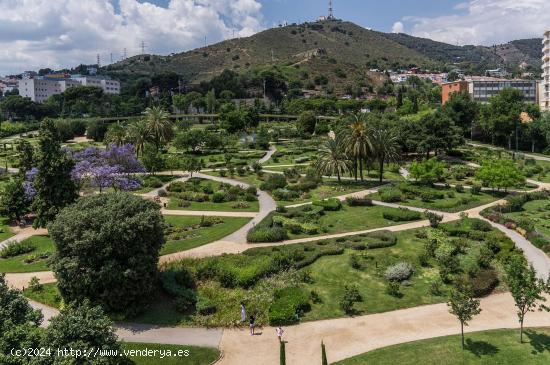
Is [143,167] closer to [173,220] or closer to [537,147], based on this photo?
[173,220]

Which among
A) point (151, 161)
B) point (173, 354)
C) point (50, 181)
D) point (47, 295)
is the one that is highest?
point (151, 161)

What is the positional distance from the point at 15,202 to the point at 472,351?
142 feet

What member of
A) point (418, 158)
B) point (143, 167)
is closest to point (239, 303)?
point (143, 167)

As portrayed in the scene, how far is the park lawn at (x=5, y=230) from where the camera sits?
4169cm

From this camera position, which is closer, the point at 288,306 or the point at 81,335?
the point at 81,335

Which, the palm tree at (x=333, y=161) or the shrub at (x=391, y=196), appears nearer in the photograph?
the shrub at (x=391, y=196)

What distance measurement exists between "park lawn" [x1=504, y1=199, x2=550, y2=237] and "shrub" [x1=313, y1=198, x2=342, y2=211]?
17079 millimetres

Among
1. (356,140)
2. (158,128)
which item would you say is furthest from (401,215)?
(158,128)

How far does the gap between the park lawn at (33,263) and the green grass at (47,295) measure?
86.1 inches

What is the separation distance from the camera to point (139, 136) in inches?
3022

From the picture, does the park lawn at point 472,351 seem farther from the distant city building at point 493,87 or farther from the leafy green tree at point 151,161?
the distant city building at point 493,87

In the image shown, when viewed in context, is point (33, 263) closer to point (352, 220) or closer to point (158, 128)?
point (352, 220)

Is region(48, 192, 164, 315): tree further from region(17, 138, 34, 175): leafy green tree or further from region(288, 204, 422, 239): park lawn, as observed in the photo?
region(17, 138, 34, 175): leafy green tree

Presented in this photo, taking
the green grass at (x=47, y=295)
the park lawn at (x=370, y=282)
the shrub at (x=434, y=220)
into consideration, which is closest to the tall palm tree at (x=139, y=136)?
the green grass at (x=47, y=295)
